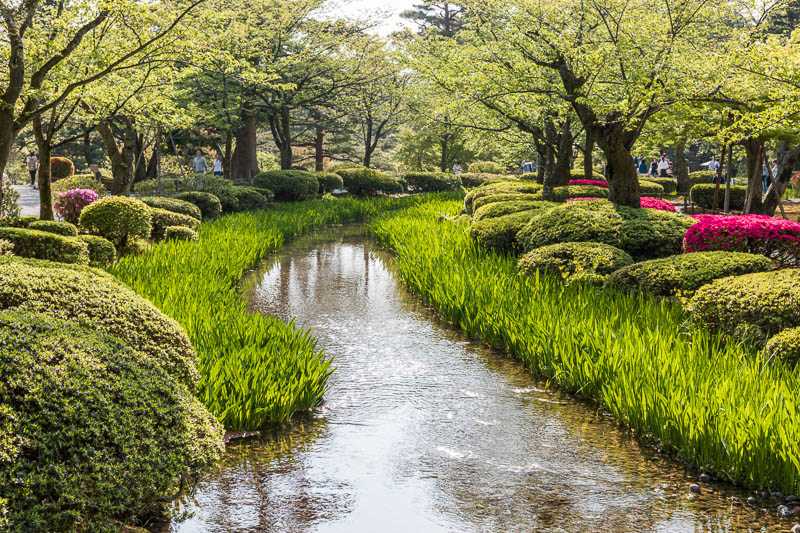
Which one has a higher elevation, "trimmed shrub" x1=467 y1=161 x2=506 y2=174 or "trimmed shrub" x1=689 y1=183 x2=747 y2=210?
"trimmed shrub" x1=467 y1=161 x2=506 y2=174

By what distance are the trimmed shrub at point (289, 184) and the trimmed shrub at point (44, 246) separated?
48.9 ft

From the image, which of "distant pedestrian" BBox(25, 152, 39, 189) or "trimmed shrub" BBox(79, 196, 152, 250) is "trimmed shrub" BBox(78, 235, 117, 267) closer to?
"trimmed shrub" BBox(79, 196, 152, 250)

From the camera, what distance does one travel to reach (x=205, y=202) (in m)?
17.3

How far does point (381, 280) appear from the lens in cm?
1141

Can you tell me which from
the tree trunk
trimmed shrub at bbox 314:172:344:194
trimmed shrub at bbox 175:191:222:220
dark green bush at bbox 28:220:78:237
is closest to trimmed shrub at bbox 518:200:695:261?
dark green bush at bbox 28:220:78:237

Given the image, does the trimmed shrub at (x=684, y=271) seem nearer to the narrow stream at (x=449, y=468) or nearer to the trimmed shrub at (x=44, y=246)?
the narrow stream at (x=449, y=468)

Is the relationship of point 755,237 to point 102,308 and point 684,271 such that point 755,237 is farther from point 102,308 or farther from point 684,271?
point 102,308

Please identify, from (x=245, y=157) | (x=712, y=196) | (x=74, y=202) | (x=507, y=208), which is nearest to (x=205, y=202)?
(x=74, y=202)

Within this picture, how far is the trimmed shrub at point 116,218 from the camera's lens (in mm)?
11234

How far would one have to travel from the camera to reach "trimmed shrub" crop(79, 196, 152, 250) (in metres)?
11.2

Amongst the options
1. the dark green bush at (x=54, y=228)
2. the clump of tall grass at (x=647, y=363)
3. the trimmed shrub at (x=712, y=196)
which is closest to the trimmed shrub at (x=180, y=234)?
the dark green bush at (x=54, y=228)

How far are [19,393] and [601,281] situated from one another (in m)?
6.78

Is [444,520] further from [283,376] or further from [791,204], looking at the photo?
[791,204]

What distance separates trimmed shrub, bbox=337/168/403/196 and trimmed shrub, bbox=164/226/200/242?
610 inches
